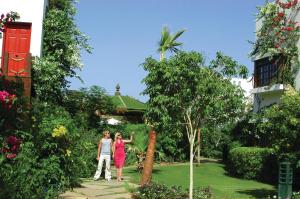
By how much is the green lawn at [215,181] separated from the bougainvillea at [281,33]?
4873 mm

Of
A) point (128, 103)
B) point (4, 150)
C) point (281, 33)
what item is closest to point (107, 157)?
point (4, 150)

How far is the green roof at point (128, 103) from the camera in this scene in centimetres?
3193

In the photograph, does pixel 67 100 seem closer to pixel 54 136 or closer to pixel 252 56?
pixel 252 56

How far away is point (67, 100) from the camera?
24.0m

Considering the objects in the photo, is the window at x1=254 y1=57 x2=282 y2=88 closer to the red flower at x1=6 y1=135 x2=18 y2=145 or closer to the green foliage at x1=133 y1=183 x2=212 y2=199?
the green foliage at x1=133 y1=183 x2=212 y2=199

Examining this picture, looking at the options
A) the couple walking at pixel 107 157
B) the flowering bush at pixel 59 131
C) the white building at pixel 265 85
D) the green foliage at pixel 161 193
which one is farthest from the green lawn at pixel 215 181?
the flowering bush at pixel 59 131

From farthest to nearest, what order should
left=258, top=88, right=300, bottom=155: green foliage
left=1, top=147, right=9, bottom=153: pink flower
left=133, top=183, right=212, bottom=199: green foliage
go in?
left=258, top=88, right=300, bottom=155: green foliage < left=133, top=183, right=212, bottom=199: green foliage < left=1, top=147, right=9, bottom=153: pink flower

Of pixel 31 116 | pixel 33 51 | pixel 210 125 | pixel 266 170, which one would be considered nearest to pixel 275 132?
pixel 210 125

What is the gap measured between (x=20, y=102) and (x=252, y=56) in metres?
18.3

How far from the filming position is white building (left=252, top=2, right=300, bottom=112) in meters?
23.2

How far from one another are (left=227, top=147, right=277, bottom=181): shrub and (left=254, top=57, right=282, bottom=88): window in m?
3.65

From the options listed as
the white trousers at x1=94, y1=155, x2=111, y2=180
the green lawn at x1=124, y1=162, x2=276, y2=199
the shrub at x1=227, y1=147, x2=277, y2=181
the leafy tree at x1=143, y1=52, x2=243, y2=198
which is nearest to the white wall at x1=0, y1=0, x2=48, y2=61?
the white trousers at x1=94, y1=155, x2=111, y2=180

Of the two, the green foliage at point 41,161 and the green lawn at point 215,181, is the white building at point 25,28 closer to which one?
the green lawn at point 215,181

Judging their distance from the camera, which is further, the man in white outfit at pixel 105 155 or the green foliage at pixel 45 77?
the green foliage at pixel 45 77
